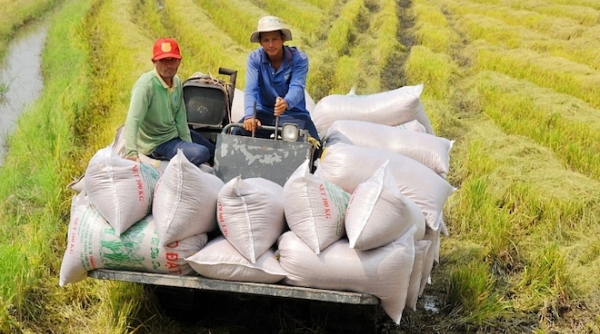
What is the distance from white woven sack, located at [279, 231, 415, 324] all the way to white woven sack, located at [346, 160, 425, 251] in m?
0.06

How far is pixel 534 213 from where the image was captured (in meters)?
3.96

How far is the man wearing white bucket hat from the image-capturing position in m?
3.51

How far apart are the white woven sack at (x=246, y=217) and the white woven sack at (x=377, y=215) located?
0.34 metres

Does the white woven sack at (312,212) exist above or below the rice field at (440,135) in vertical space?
above

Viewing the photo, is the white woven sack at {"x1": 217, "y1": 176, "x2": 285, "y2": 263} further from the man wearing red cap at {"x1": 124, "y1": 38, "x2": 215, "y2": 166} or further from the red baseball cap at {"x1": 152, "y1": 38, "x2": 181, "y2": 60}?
the red baseball cap at {"x1": 152, "y1": 38, "x2": 181, "y2": 60}

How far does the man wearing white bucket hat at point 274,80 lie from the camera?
351 cm

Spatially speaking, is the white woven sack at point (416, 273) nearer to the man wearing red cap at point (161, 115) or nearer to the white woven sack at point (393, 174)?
the white woven sack at point (393, 174)

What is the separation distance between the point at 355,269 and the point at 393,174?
0.79 metres

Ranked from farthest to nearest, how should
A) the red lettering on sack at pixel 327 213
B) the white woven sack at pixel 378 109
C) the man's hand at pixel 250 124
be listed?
the white woven sack at pixel 378 109
the man's hand at pixel 250 124
the red lettering on sack at pixel 327 213

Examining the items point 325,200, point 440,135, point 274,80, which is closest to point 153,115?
point 274,80

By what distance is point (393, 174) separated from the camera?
9.77 feet

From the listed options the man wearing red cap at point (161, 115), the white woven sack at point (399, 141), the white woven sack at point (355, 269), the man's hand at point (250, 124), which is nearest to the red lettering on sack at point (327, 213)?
the white woven sack at point (355, 269)

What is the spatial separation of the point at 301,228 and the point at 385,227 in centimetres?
35

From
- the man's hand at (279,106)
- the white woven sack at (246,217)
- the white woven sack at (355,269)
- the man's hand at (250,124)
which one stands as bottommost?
the white woven sack at (355,269)
